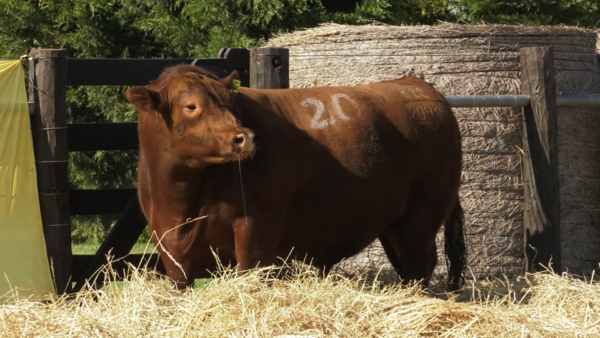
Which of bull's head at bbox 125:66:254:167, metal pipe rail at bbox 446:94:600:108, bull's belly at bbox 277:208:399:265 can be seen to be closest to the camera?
bull's head at bbox 125:66:254:167

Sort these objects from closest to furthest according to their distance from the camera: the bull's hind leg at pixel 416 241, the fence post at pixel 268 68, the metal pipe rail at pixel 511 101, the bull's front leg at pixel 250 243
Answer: the bull's front leg at pixel 250 243
the bull's hind leg at pixel 416 241
the fence post at pixel 268 68
the metal pipe rail at pixel 511 101

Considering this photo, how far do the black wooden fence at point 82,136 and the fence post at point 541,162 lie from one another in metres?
2.05

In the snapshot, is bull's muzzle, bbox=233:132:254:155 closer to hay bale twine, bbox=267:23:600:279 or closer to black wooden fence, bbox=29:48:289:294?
black wooden fence, bbox=29:48:289:294

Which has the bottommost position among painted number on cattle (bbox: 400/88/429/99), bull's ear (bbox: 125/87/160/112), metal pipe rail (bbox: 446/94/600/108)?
metal pipe rail (bbox: 446/94/600/108)

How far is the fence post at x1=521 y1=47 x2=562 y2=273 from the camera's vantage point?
23.2 feet

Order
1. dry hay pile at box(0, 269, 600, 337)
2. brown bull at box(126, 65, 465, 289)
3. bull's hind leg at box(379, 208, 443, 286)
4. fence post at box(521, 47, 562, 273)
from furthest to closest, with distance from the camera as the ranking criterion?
fence post at box(521, 47, 562, 273) < bull's hind leg at box(379, 208, 443, 286) < brown bull at box(126, 65, 465, 289) < dry hay pile at box(0, 269, 600, 337)

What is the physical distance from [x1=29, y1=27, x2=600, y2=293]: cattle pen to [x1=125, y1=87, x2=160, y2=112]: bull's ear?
3.35 ft

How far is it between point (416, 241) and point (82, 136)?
7.98 ft

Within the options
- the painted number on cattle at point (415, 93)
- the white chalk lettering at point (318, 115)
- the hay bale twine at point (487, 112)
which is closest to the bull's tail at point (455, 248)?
the hay bale twine at point (487, 112)

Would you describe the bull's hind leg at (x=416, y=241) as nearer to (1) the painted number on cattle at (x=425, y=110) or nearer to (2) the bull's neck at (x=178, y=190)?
(1) the painted number on cattle at (x=425, y=110)

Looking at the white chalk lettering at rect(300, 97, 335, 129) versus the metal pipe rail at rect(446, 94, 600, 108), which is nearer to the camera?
the white chalk lettering at rect(300, 97, 335, 129)

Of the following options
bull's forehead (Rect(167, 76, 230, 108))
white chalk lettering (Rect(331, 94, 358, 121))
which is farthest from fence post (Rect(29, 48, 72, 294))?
white chalk lettering (Rect(331, 94, 358, 121))

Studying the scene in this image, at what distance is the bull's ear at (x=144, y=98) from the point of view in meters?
4.99

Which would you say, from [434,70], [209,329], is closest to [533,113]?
[434,70]
